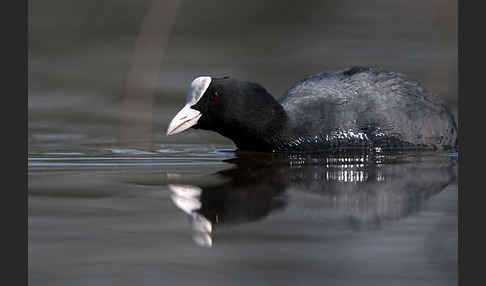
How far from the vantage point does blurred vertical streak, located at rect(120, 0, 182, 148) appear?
324 inches

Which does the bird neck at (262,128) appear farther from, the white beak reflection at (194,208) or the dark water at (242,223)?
the white beak reflection at (194,208)

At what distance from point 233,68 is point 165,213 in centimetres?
642

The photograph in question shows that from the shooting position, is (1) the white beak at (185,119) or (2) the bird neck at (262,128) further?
(2) the bird neck at (262,128)

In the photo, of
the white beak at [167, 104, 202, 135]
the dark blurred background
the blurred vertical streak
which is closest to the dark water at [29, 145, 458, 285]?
the white beak at [167, 104, 202, 135]

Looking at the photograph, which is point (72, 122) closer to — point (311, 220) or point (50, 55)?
point (50, 55)

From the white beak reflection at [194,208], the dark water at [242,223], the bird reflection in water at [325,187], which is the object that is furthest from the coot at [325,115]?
the white beak reflection at [194,208]

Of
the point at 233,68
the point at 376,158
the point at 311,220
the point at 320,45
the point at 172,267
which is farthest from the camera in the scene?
the point at 320,45

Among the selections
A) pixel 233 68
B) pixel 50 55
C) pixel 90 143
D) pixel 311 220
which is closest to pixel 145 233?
pixel 311 220

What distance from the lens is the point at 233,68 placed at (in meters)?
10.7

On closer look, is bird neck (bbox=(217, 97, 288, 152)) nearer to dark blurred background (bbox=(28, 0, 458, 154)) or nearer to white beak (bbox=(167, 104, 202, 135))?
white beak (bbox=(167, 104, 202, 135))

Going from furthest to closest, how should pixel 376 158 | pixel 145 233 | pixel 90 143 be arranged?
1. pixel 90 143
2. pixel 376 158
3. pixel 145 233

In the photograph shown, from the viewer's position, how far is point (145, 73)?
10.5m

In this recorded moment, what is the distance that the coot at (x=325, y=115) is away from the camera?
6.77 m

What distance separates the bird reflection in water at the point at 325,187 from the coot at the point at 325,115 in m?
0.21
